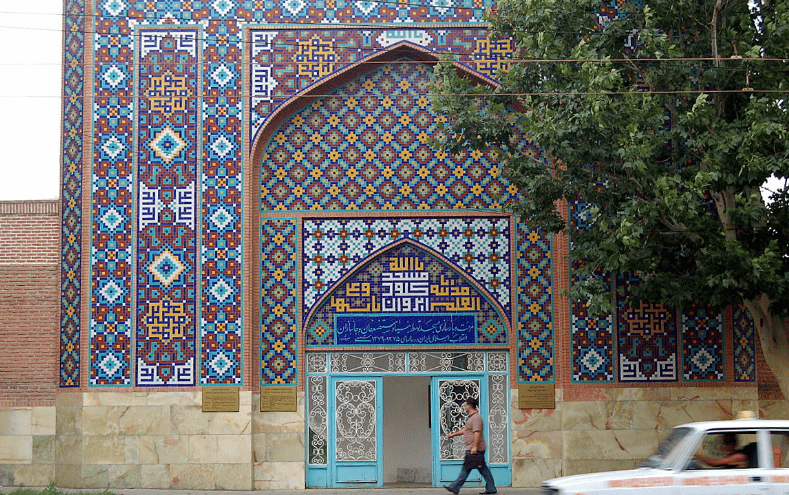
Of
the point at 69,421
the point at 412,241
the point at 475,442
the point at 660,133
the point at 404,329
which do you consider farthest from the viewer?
the point at 412,241

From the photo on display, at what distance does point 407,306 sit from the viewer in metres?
14.1

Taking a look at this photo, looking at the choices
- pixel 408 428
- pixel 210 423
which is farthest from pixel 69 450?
pixel 408 428

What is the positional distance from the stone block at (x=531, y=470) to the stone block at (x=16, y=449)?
7056mm

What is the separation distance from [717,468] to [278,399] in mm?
7302

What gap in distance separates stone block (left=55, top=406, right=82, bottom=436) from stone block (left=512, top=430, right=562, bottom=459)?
636 centimetres

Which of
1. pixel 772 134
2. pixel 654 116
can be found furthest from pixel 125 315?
pixel 772 134

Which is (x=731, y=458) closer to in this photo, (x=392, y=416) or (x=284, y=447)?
(x=392, y=416)

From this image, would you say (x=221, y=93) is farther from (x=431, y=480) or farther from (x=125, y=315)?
(x=431, y=480)

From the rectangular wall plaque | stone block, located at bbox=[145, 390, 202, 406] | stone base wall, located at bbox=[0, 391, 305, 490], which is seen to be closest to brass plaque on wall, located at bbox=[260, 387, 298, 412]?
stone base wall, located at bbox=[0, 391, 305, 490]

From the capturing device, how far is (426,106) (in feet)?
47.3

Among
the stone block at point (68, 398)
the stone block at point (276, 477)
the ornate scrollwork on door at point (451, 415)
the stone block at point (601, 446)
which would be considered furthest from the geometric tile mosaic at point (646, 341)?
the stone block at point (68, 398)

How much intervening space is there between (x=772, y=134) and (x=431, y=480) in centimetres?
698

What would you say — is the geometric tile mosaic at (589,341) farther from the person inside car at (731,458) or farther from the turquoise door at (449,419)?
the person inside car at (731,458)

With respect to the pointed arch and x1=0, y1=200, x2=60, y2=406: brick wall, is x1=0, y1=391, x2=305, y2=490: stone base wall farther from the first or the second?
the pointed arch
